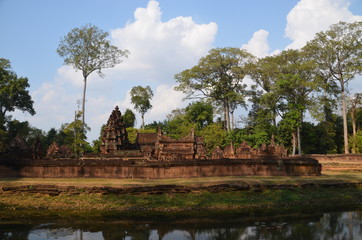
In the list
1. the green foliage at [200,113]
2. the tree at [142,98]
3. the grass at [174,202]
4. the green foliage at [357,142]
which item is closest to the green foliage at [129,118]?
the tree at [142,98]

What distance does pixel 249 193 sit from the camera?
58.6 ft

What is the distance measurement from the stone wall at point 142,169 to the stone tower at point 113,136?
12.7 metres

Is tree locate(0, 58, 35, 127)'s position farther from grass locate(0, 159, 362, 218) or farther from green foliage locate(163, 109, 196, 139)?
grass locate(0, 159, 362, 218)

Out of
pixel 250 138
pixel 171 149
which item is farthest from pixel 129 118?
pixel 171 149

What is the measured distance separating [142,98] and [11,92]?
1053 inches

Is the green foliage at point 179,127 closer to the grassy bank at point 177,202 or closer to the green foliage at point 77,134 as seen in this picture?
the green foliage at point 77,134

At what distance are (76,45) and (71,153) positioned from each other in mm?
14941

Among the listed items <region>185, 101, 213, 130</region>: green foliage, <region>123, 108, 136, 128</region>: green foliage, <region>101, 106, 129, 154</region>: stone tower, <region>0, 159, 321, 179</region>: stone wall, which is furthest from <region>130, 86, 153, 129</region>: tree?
<region>0, 159, 321, 179</region>: stone wall

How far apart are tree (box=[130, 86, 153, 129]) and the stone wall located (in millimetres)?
46194

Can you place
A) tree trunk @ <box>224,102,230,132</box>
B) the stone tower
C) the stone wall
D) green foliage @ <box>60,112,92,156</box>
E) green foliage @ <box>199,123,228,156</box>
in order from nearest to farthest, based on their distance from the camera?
the stone wall, green foliage @ <box>60,112,92,156</box>, the stone tower, green foliage @ <box>199,123,228,156</box>, tree trunk @ <box>224,102,230,132</box>

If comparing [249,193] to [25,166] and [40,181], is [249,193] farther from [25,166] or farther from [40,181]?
[25,166]

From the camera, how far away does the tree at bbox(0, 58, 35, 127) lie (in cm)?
4822

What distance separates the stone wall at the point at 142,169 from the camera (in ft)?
68.7

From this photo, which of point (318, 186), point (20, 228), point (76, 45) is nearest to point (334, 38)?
point (318, 186)
